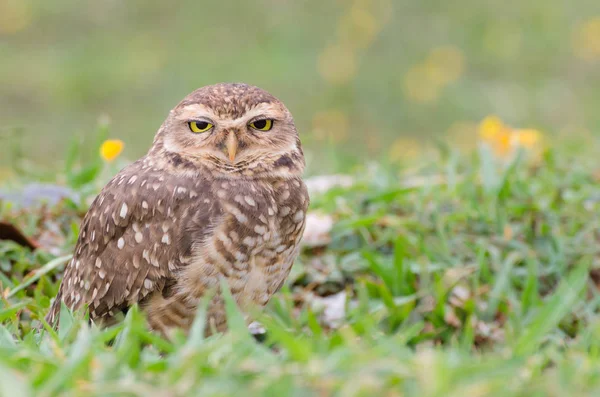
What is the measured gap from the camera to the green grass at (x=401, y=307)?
6.61 ft

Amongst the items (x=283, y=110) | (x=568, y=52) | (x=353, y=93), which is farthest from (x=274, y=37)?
(x=283, y=110)

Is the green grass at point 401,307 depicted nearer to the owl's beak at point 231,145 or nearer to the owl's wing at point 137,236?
the owl's wing at point 137,236

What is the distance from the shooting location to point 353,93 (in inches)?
328

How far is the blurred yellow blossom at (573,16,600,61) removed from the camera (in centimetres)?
873

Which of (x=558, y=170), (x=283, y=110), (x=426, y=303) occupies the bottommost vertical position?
(x=426, y=303)

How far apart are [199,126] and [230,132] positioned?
0.41 feet

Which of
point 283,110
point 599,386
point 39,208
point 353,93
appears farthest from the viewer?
point 353,93

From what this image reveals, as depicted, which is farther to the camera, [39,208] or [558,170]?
[558,170]

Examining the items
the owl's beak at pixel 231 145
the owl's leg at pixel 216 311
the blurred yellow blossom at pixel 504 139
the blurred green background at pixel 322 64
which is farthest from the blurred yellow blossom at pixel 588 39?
the owl's leg at pixel 216 311

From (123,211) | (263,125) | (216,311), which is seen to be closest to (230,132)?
(263,125)

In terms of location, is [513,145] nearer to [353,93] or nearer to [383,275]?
[383,275]

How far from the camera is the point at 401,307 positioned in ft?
12.7

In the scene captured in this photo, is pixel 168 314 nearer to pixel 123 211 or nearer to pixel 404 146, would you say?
pixel 123 211

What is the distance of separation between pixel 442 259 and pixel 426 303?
0.28 meters
